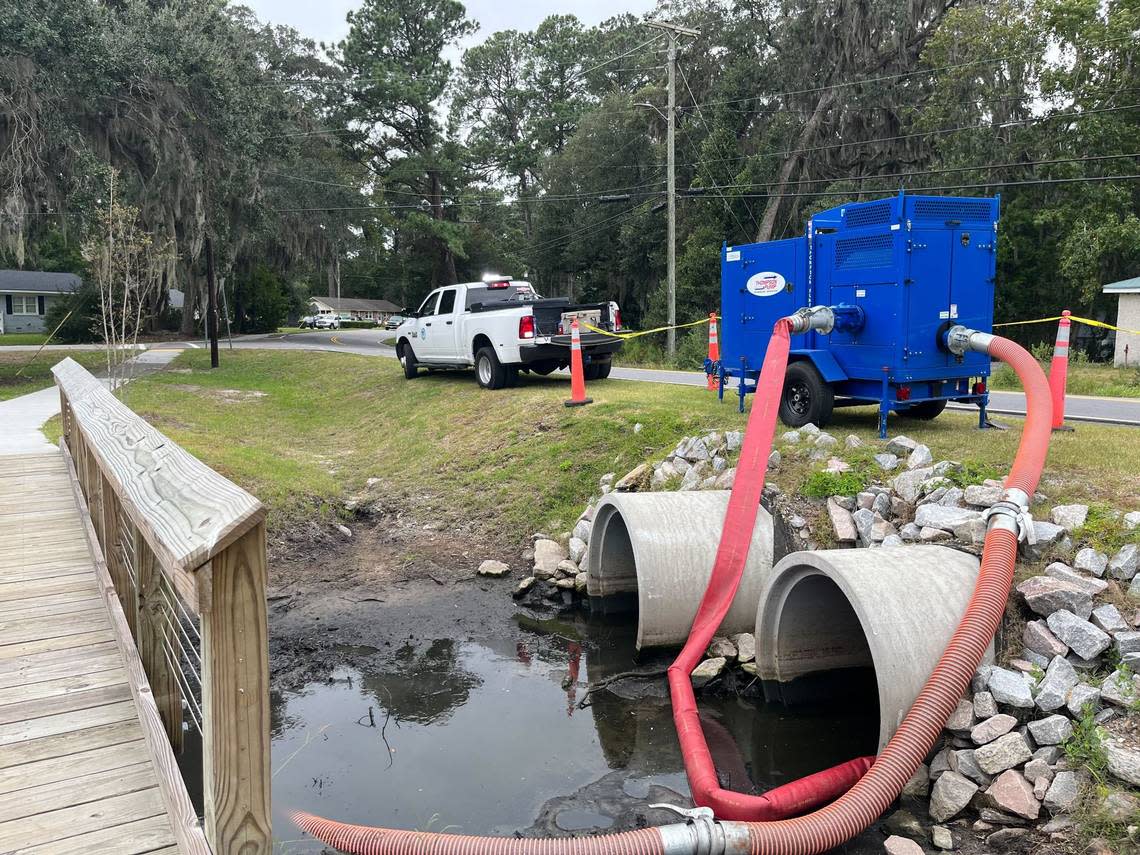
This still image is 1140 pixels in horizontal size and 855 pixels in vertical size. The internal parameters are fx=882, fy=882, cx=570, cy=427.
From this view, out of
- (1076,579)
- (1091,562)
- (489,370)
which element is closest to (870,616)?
(1076,579)

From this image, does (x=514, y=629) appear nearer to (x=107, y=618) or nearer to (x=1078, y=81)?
(x=107, y=618)

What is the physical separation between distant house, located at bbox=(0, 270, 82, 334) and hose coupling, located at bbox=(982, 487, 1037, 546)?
57149 millimetres

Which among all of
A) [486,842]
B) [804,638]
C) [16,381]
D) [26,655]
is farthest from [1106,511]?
[16,381]

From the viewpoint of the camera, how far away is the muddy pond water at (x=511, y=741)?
522cm

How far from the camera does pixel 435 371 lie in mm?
20656

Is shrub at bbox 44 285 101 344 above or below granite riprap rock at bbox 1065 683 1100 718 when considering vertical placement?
above

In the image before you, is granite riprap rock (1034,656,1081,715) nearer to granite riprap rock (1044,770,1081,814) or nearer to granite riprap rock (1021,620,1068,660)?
granite riprap rock (1021,620,1068,660)

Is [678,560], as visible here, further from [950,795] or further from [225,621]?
[225,621]

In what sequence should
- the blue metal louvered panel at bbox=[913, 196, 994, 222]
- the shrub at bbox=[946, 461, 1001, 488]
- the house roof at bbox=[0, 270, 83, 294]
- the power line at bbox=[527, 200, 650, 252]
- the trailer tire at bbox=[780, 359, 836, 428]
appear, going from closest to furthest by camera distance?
the shrub at bbox=[946, 461, 1001, 488] < the blue metal louvered panel at bbox=[913, 196, 994, 222] < the trailer tire at bbox=[780, 359, 836, 428] < the power line at bbox=[527, 200, 650, 252] < the house roof at bbox=[0, 270, 83, 294]

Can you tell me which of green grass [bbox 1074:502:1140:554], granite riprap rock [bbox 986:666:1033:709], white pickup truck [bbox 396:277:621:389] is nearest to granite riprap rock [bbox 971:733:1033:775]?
granite riprap rock [bbox 986:666:1033:709]

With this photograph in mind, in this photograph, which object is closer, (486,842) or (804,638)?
(486,842)

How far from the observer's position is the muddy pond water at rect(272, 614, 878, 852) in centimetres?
522

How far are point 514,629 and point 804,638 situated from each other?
105 inches

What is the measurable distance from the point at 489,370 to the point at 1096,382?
11219 mm
